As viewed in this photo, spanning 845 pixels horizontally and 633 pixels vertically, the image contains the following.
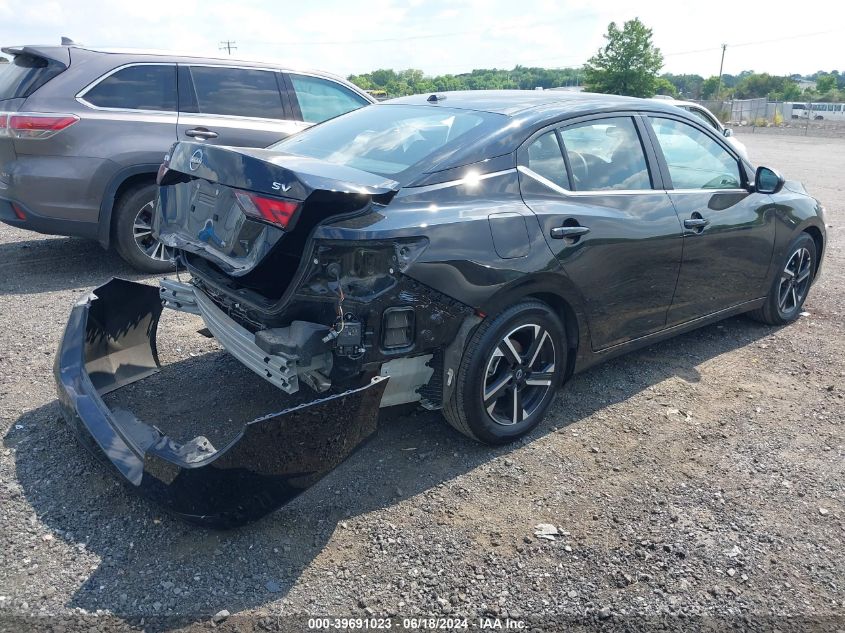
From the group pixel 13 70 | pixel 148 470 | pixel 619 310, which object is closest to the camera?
pixel 148 470

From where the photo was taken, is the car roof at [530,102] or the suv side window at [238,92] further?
the suv side window at [238,92]

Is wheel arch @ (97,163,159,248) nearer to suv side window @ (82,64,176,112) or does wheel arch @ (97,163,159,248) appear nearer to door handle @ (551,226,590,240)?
suv side window @ (82,64,176,112)

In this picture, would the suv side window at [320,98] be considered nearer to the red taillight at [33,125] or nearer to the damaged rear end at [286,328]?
the red taillight at [33,125]

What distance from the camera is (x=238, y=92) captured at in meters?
7.04

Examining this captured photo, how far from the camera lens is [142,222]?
254 inches

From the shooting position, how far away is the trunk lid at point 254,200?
116 inches

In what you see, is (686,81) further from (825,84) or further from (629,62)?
(629,62)

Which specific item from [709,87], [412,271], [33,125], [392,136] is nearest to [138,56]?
[33,125]

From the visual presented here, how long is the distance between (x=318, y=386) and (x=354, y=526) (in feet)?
2.04

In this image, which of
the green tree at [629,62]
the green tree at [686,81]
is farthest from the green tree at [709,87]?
the green tree at [629,62]

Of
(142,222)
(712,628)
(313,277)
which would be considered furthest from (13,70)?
(712,628)

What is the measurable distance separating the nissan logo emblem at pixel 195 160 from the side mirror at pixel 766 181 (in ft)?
12.2

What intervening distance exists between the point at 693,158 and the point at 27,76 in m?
5.41

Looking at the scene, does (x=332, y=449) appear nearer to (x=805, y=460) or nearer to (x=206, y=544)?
(x=206, y=544)
